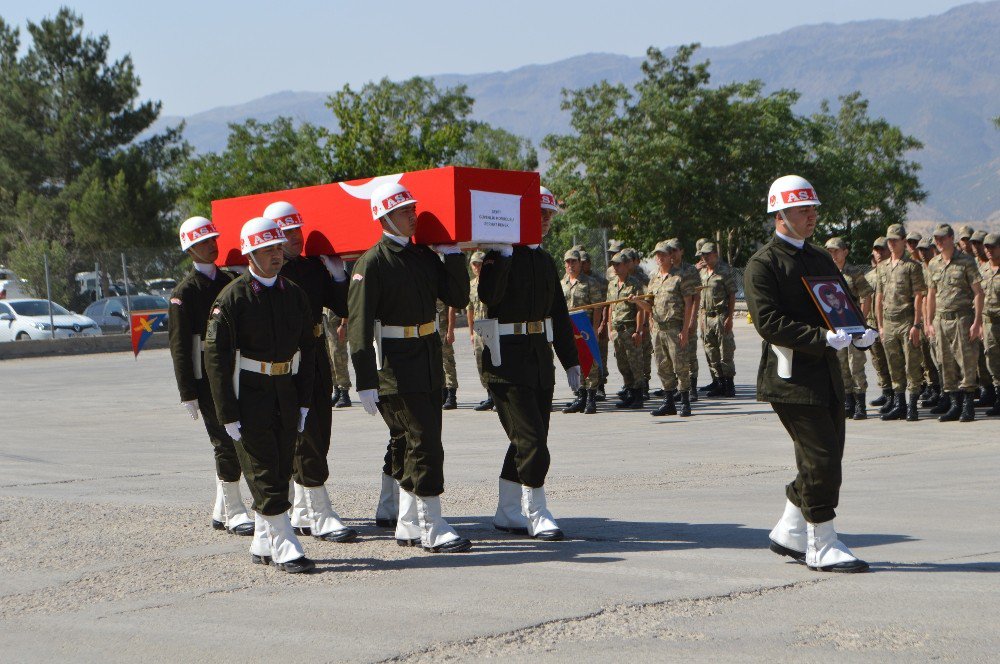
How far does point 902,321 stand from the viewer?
47.8ft

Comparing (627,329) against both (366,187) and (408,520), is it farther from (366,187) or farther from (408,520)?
(408,520)

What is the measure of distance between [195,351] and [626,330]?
902 cm

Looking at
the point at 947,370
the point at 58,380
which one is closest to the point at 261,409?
the point at 947,370

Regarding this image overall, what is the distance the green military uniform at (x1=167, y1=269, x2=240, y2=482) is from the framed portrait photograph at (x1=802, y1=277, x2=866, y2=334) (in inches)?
155

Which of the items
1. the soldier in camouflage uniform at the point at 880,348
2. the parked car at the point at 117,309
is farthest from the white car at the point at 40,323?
the soldier in camouflage uniform at the point at 880,348

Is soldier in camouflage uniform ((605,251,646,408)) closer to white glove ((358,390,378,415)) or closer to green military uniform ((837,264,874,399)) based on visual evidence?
green military uniform ((837,264,874,399))

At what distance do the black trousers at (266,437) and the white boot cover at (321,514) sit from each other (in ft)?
2.65

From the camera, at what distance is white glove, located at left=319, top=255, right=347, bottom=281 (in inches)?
359

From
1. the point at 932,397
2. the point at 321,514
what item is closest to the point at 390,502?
the point at 321,514

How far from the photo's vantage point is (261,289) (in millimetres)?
7770

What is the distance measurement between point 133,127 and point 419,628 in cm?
5202

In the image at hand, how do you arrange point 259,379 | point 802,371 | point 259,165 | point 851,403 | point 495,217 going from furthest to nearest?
1. point 259,165
2. point 851,403
3. point 495,217
4. point 259,379
5. point 802,371

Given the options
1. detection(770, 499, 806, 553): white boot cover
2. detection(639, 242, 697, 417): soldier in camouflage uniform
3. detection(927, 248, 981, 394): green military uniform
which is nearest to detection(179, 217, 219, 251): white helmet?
detection(770, 499, 806, 553): white boot cover

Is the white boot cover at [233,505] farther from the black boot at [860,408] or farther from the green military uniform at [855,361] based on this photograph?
the black boot at [860,408]
